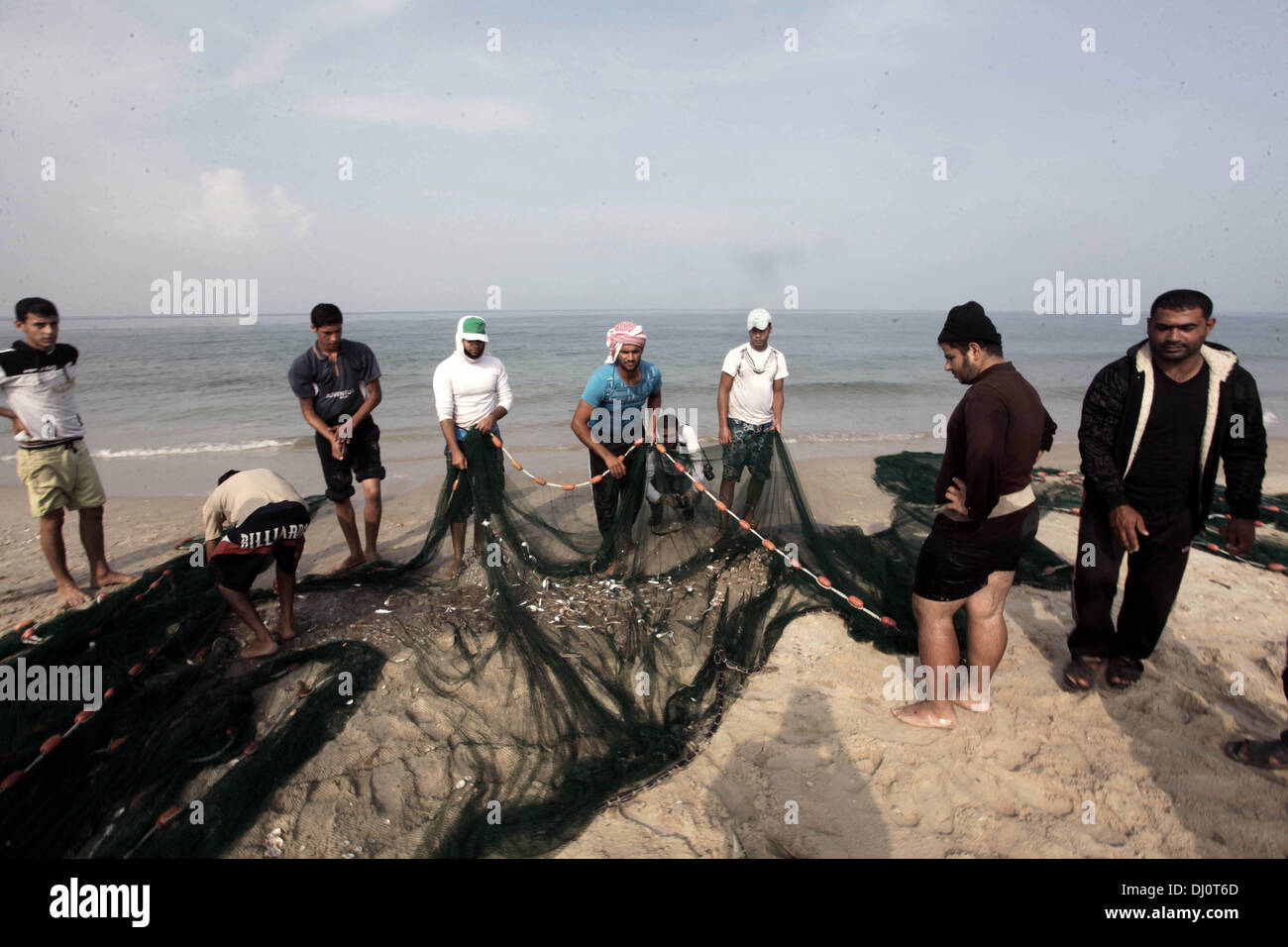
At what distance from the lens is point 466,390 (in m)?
4.88

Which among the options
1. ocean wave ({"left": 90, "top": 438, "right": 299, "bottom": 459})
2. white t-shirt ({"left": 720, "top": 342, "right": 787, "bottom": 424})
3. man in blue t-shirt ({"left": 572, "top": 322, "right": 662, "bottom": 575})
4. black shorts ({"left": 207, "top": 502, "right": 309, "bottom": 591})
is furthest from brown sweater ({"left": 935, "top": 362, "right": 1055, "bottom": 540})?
ocean wave ({"left": 90, "top": 438, "right": 299, "bottom": 459})

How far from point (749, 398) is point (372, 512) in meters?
3.06

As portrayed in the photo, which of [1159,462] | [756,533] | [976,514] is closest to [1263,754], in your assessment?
[1159,462]

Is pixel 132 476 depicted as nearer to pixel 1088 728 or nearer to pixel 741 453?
pixel 741 453

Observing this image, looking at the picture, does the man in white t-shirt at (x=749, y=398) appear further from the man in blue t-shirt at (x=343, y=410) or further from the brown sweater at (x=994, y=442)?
the man in blue t-shirt at (x=343, y=410)

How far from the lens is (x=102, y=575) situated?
4973mm

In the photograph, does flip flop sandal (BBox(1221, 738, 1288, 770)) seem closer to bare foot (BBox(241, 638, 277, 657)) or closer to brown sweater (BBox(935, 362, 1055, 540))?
brown sweater (BBox(935, 362, 1055, 540))

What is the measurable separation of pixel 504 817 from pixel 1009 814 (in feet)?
6.39

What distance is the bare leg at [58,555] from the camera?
14.8ft

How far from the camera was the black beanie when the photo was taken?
2.88m

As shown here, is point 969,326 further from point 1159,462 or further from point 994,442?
point 1159,462

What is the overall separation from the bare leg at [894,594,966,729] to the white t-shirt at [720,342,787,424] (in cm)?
256
